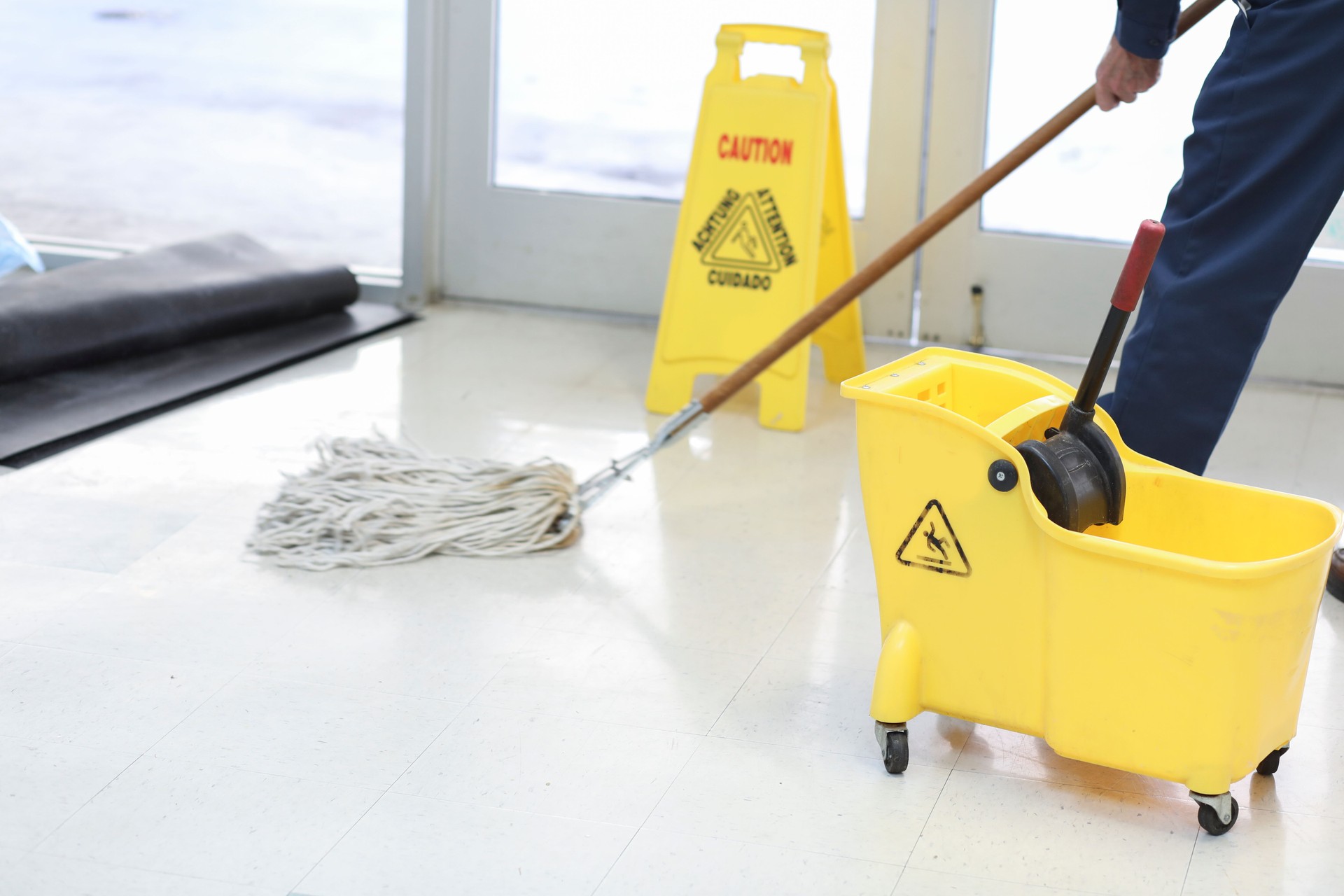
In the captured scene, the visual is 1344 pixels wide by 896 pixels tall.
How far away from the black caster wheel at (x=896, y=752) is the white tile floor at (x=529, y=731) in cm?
2

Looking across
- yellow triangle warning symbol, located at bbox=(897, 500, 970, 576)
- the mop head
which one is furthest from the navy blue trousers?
the mop head

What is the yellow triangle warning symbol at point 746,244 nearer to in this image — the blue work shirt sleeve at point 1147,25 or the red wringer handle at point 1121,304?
the blue work shirt sleeve at point 1147,25

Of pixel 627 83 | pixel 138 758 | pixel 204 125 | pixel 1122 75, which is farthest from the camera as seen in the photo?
pixel 204 125

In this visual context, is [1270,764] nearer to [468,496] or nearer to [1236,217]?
[1236,217]

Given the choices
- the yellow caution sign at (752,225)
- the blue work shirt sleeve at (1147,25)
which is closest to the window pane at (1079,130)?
the yellow caution sign at (752,225)

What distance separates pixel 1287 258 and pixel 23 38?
5.74 metres

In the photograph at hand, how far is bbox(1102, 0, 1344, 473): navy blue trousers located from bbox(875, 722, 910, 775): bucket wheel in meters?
0.45

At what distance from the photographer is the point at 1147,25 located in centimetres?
154

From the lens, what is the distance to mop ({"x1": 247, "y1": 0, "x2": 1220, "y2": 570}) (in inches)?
74.5

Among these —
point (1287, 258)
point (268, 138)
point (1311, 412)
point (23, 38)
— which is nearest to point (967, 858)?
point (1287, 258)

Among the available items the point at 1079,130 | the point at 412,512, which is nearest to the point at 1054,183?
the point at 1079,130

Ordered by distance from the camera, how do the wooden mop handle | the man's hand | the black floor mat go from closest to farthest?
the man's hand < the wooden mop handle < the black floor mat

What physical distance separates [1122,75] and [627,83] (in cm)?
166

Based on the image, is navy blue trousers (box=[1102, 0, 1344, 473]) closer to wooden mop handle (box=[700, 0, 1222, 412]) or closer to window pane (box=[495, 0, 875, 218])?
wooden mop handle (box=[700, 0, 1222, 412])
